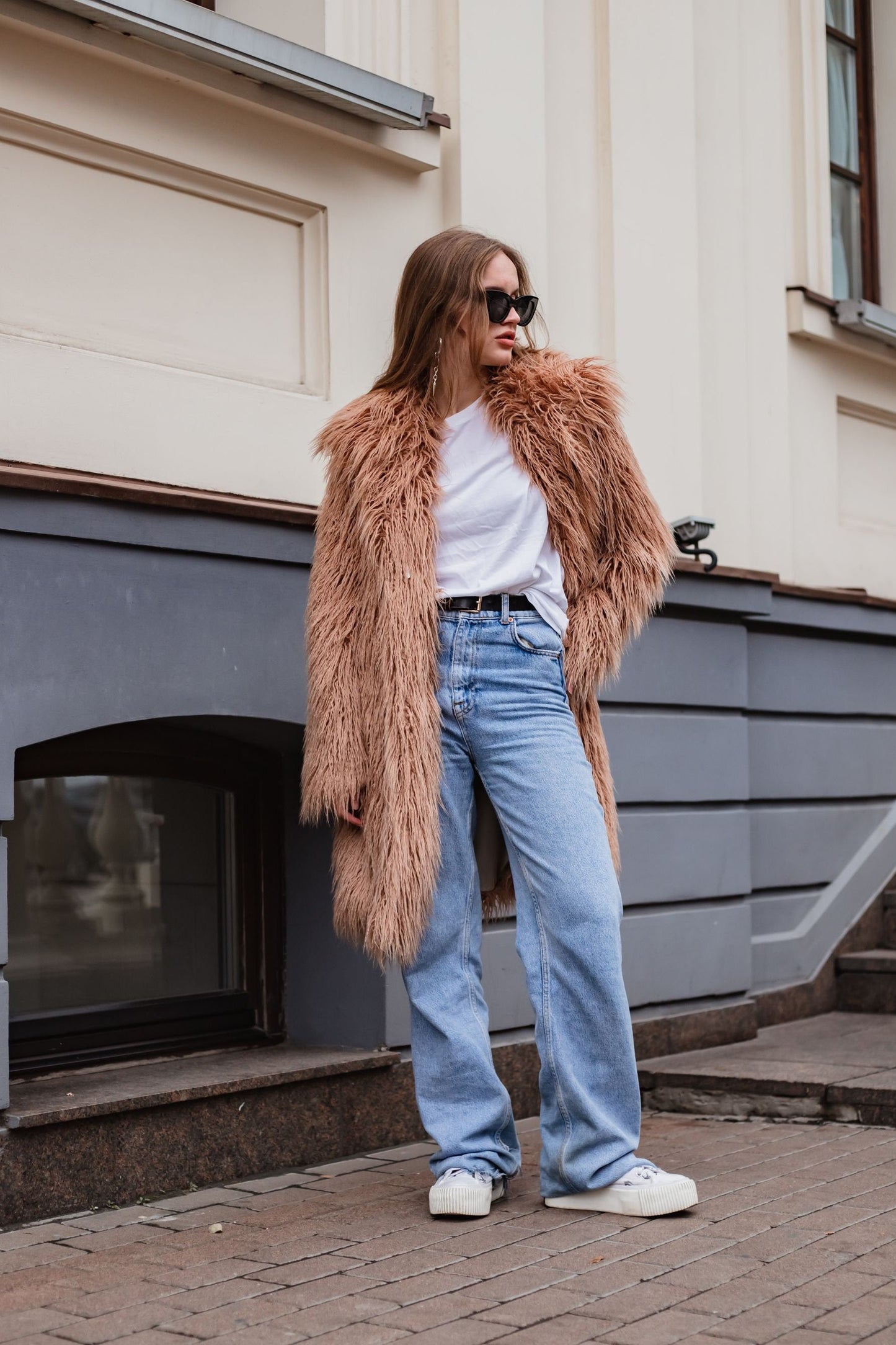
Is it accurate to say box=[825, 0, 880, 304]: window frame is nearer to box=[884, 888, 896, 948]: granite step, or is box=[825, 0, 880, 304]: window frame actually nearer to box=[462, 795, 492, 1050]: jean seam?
box=[884, 888, 896, 948]: granite step

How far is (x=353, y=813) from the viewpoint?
358 cm

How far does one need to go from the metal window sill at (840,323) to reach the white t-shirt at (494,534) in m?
3.20

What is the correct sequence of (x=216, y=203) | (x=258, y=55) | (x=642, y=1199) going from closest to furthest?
(x=642, y=1199) < (x=258, y=55) < (x=216, y=203)

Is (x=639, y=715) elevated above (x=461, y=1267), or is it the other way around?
(x=639, y=715)

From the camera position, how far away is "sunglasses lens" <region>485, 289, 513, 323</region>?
349 cm

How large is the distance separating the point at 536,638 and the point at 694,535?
2.05 m

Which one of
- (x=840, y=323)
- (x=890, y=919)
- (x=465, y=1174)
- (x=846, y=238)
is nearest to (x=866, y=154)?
(x=846, y=238)

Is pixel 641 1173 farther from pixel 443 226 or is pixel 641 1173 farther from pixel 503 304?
pixel 443 226

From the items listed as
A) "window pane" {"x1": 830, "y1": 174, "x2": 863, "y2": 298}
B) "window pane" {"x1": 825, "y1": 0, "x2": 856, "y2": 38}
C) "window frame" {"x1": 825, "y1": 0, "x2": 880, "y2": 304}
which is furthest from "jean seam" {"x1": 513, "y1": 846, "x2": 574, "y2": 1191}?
"window pane" {"x1": 825, "y1": 0, "x2": 856, "y2": 38}

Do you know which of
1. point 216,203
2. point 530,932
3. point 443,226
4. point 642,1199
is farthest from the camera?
point 443,226

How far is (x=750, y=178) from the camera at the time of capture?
6.29 metres

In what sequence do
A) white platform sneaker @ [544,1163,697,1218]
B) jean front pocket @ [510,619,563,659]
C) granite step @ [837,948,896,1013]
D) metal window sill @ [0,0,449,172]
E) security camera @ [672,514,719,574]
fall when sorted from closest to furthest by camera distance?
white platform sneaker @ [544,1163,697,1218] → jean front pocket @ [510,619,563,659] → metal window sill @ [0,0,449,172] → security camera @ [672,514,719,574] → granite step @ [837,948,896,1013]

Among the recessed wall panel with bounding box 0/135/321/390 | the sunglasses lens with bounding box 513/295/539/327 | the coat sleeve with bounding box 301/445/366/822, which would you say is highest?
the recessed wall panel with bounding box 0/135/321/390

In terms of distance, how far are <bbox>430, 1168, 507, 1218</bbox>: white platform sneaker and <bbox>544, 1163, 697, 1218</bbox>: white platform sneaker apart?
0.53 feet
